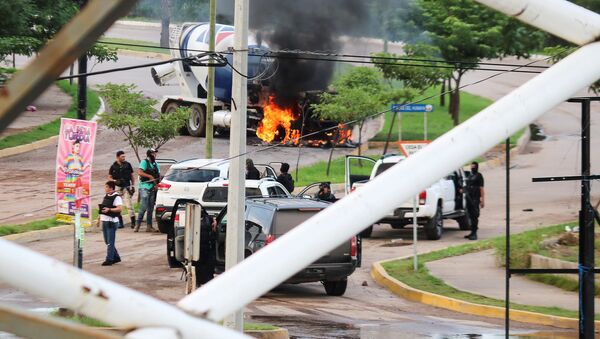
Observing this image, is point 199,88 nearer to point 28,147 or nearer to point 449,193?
point 28,147

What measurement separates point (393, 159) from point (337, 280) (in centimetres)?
680

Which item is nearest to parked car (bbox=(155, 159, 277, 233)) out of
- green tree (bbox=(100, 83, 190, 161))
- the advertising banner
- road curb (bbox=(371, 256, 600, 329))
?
green tree (bbox=(100, 83, 190, 161))

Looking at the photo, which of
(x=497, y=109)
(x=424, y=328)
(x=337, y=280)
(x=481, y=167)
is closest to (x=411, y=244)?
(x=337, y=280)

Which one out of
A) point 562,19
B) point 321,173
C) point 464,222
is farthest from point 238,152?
point 321,173

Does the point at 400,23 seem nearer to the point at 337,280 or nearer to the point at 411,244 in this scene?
the point at 411,244

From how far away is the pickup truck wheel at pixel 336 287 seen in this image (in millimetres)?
19281

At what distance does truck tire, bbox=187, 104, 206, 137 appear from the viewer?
131 ft

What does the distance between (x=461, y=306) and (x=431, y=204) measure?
7630mm

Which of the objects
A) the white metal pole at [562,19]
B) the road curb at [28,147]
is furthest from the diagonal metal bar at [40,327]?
the road curb at [28,147]

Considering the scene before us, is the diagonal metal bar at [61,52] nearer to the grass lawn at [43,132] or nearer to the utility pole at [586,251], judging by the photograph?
the utility pole at [586,251]

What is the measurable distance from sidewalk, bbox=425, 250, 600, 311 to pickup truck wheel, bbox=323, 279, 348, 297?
5.85ft

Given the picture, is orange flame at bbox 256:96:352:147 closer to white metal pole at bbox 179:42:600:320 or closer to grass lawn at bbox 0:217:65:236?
grass lawn at bbox 0:217:65:236

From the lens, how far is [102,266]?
70.6ft

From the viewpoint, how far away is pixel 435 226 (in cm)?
2581
